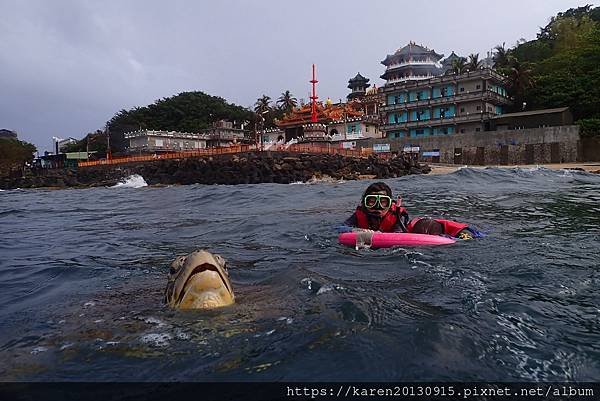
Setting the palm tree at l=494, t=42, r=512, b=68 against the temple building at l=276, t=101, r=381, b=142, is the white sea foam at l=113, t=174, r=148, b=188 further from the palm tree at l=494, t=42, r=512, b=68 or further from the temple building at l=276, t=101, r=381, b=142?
the palm tree at l=494, t=42, r=512, b=68

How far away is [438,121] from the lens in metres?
50.1

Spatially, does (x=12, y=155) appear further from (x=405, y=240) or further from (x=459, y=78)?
(x=405, y=240)

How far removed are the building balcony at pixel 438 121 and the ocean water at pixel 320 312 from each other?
41999 millimetres

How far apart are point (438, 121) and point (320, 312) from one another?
4970 centimetres

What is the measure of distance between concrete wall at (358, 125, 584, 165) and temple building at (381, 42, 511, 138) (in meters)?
5.56

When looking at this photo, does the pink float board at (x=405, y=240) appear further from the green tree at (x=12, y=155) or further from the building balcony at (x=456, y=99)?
the green tree at (x=12, y=155)

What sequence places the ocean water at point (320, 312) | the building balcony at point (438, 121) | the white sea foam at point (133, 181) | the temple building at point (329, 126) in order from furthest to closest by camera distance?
the temple building at point (329, 126) < the building balcony at point (438, 121) < the white sea foam at point (133, 181) < the ocean water at point (320, 312)

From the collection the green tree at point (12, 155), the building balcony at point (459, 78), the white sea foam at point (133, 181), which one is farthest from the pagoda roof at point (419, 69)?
the green tree at point (12, 155)

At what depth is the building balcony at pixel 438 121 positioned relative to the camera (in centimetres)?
4734

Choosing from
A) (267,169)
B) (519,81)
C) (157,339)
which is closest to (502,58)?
(519,81)

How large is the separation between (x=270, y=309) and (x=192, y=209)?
11810mm

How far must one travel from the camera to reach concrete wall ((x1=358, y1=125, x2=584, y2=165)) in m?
38.4

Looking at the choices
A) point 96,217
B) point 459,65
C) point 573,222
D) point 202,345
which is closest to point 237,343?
point 202,345

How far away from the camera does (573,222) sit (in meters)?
8.95
